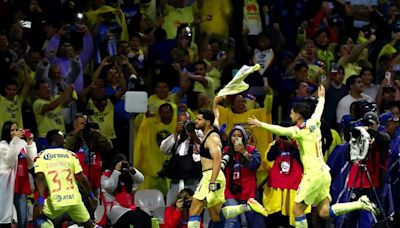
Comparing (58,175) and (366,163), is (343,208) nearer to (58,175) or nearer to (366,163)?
(366,163)

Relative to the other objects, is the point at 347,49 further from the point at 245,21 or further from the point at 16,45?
the point at 16,45

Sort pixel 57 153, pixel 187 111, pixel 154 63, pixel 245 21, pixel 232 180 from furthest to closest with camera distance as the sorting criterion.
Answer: pixel 245 21 < pixel 154 63 < pixel 187 111 < pixel 232 180 < pixel 57 153

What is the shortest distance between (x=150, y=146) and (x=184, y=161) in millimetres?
1099

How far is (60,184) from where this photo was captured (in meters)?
17.0

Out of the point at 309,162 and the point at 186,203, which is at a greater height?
the point at 309,162

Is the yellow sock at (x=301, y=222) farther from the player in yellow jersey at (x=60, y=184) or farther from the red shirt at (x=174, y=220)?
the player in yellow jersey at (x=60, y=184)

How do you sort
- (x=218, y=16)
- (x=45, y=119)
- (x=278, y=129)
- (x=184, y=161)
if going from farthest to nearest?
(x=218, y=16)
(x=45, y=119)
(x=184, y=161)
(x=278, y=129)

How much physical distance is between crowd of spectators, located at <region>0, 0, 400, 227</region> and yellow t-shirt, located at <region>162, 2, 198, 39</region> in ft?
0.05

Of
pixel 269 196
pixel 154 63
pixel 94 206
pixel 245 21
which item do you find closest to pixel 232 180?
pixel 269 196

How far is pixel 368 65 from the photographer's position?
22.0 m


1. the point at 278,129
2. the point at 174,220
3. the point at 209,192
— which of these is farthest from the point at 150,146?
the point at 278,129

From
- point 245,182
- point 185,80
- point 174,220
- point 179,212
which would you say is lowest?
point 174,220

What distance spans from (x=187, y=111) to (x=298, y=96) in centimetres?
181

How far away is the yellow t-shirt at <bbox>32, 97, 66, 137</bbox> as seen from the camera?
747 inches
